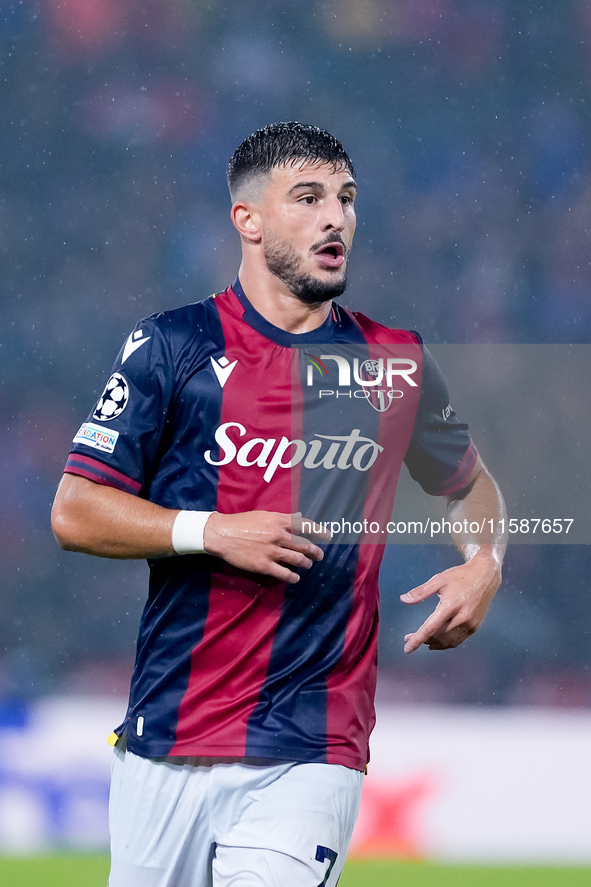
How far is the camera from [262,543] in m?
2.03

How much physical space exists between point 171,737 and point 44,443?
398 cm

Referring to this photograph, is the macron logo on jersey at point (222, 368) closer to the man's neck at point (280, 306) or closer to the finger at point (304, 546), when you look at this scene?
the man's neck at point (280, 306)

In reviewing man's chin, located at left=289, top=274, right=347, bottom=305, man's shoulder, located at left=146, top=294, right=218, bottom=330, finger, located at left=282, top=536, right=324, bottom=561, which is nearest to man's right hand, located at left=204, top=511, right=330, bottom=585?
finger, located at left=282, top=536, right=324, bottom=561

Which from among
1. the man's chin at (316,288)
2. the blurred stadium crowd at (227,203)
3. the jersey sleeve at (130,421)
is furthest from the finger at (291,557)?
the blurred stadium crowd at (227,203)


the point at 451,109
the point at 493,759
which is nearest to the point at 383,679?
the point at 493,759

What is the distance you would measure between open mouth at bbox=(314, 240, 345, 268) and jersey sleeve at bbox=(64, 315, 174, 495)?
38 centimetres

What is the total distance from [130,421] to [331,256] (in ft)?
1.85

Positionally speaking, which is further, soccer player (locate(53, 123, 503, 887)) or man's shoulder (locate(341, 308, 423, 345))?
man's shoulder (locate(341, 308, 423, 345))

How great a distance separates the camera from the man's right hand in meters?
2.02

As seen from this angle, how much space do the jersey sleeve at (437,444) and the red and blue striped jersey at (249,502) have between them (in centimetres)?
13

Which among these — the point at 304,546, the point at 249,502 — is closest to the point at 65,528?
the point at 249,502

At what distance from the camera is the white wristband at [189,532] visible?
6.90 feet

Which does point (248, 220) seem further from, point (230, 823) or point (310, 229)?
point (230, 823)

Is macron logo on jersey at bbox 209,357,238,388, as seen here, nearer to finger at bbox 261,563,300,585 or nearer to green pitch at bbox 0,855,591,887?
finger at bbox 261,563,300,585
